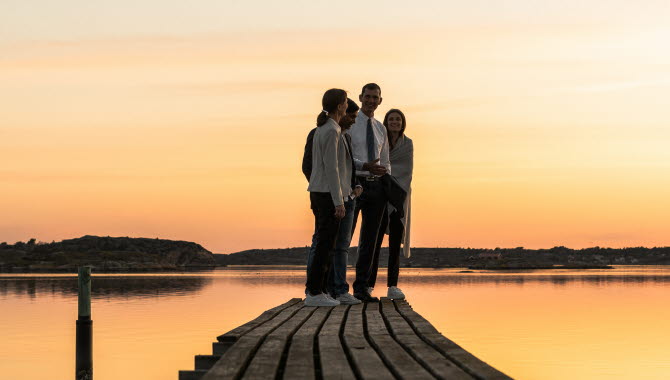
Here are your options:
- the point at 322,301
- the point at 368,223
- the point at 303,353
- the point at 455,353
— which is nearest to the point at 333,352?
the point at 303,353

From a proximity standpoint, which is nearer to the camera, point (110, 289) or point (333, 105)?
point (333, 105)

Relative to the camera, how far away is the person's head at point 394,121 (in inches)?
517

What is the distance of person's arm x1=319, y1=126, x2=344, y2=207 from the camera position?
35.7ft

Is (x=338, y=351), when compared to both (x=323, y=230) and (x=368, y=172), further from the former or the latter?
(x=368, y=172)

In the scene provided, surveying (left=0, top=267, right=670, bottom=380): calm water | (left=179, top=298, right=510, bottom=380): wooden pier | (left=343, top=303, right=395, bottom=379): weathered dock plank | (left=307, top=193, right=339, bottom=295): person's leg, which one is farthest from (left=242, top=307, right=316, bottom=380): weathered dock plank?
(left=0, top=267, right=670, bottom=380): calm water

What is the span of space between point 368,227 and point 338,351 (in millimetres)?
5123

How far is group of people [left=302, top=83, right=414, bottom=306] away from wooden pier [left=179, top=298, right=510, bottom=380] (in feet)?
3.58

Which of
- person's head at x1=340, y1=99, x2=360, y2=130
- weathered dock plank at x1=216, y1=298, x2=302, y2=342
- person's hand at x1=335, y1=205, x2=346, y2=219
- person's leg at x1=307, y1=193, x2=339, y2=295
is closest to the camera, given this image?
weathered dock plank at x1=216, y1=298, x2=302, y2=342

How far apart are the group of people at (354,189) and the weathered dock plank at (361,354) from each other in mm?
1518

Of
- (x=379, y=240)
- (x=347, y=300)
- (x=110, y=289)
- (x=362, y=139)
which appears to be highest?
(x=362, y=139)

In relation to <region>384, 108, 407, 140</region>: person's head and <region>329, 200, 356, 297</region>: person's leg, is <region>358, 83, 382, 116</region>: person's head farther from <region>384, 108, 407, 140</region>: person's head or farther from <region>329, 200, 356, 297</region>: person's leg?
<region>329, 200, 356, 297</region>: person's leg

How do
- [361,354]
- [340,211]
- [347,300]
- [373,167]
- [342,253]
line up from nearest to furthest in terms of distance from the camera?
[361,354] → [340,211] → [342,253] → [373,167] → [347,300]

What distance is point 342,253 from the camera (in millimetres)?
11836

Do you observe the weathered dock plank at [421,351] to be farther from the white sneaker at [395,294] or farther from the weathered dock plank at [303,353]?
the white sneaker at [395,294]
